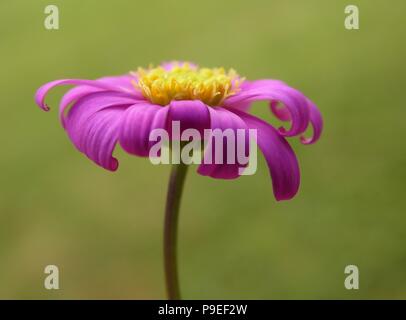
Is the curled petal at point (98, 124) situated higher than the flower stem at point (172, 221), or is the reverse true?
the curled petal at point (98, 124)

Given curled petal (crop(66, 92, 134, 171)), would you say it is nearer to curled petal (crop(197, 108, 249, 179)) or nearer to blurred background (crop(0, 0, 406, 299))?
curled petal (crop(197, 108, 249, 179))

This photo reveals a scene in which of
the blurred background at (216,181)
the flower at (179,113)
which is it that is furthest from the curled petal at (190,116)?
the blurred background at (216,181)

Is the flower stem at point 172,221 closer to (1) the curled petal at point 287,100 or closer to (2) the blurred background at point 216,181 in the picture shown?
(1) the curled petal at point 287,100

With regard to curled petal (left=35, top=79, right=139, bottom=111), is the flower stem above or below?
below

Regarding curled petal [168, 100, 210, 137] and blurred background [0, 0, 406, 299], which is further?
blurred background [0, 0, 406, 299]

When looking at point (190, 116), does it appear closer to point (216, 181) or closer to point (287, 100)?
point (287, 100)

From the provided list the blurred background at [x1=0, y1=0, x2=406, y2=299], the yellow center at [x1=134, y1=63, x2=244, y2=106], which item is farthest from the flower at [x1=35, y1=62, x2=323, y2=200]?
the blurred background at [x1=0, y1=0, x2=406, y2=299]
